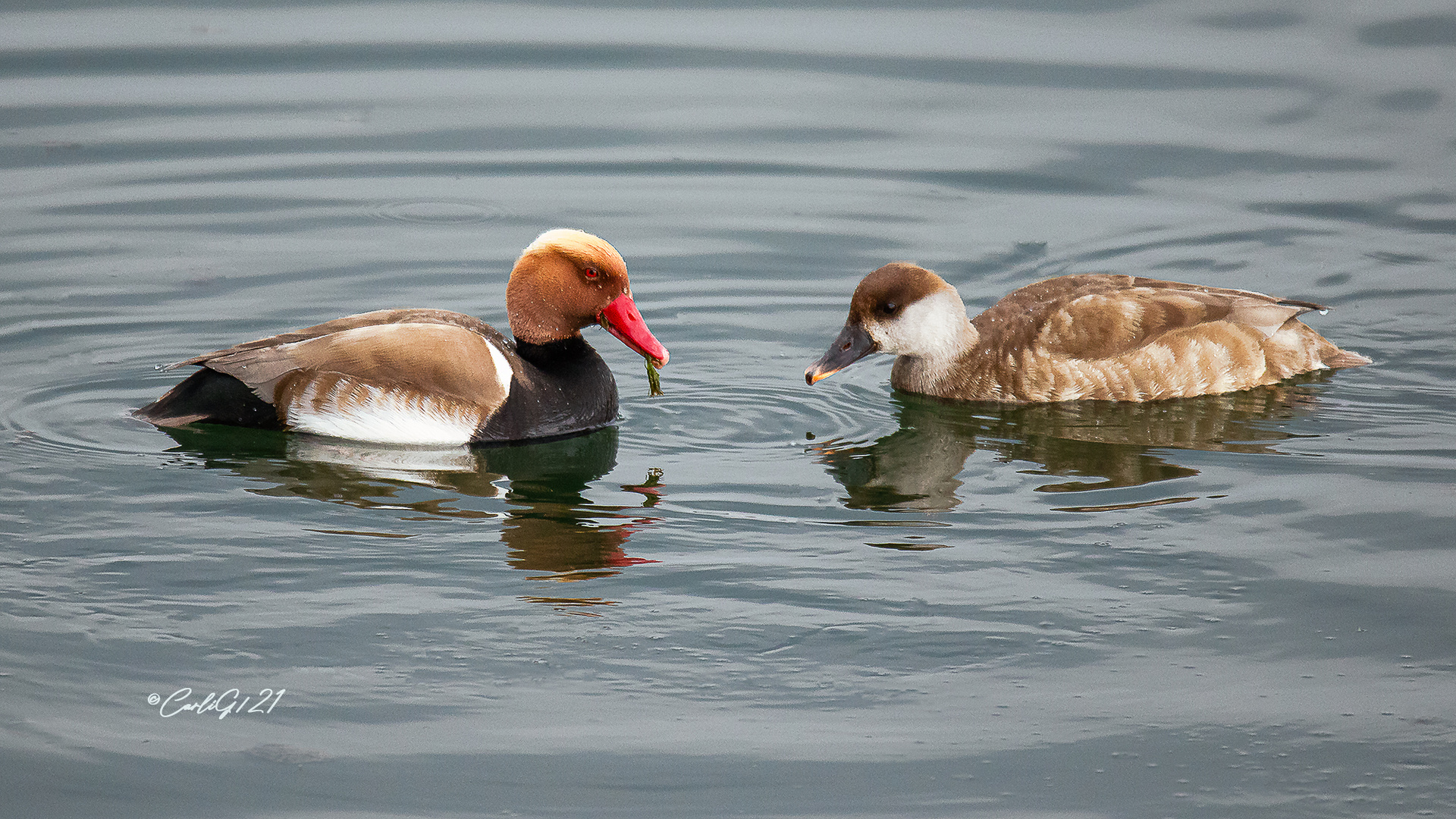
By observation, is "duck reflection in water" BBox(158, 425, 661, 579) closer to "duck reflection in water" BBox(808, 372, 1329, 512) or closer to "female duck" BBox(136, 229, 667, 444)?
"female duck" BBox(136, 229, 667, 444)

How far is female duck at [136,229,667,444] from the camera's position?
826 cm

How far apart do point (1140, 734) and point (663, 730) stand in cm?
159

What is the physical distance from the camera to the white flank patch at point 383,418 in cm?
823

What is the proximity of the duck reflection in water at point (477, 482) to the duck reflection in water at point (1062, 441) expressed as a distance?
1109 millimetres

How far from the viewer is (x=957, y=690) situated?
5.87 meters

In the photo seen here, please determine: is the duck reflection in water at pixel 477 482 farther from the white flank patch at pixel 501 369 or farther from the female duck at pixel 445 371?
the white flank patch at pixel 501 369

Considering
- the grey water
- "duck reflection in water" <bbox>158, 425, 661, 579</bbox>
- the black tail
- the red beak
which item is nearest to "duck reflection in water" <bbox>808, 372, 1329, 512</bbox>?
the grey water

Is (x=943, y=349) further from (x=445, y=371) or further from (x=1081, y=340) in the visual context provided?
(x=445, y=371)

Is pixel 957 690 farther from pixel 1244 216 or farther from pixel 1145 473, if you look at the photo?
pixel 1244 216

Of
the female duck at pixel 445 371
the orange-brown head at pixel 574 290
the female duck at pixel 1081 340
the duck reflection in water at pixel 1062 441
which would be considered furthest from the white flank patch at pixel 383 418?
the female duck at pixel 1081 340

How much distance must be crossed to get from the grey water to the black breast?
0.50 ft

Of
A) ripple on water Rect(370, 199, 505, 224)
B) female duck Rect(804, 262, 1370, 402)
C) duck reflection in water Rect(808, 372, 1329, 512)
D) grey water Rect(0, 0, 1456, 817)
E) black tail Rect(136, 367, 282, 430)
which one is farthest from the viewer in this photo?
ripple on water Rect(370, 199, 505, 224)

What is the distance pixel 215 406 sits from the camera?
8.38 m

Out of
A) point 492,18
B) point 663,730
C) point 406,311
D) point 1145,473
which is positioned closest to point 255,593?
point 663,730
